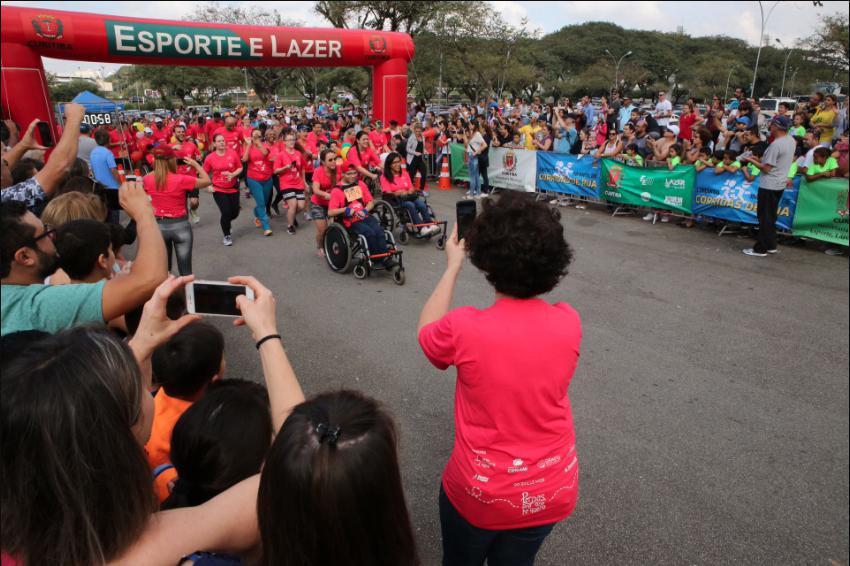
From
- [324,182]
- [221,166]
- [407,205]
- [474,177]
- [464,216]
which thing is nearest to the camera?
[464,216]

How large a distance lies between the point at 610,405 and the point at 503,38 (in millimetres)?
33684

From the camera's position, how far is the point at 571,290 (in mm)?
6566

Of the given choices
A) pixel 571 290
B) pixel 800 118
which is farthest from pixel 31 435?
pixel 800 118

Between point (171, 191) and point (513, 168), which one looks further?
point (513, 168)

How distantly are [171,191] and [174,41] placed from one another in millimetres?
8328

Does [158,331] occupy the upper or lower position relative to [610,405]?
upper

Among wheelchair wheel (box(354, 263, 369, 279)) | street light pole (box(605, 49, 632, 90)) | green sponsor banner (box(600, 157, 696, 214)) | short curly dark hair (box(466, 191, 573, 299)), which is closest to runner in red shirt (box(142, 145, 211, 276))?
wheelchair wheel (box(354, 263, 369, 279))

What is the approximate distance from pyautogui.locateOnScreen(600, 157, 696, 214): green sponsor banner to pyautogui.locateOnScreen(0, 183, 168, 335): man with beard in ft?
29.7

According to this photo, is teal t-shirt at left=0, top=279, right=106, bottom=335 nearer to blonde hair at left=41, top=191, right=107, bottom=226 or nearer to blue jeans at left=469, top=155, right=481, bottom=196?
blonde hair at left=41, top=191, right=107, bottom=226

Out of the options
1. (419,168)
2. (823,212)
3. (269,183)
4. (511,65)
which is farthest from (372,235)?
(511,65)

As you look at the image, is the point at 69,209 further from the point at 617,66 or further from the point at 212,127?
the point at 617,66

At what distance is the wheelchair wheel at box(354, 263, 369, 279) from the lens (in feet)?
23.7

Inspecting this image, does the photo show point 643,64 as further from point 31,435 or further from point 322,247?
point 31,435

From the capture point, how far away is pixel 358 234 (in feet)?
23.3
